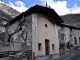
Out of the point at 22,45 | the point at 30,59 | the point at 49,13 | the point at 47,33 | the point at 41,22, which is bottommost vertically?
the point at 30,59

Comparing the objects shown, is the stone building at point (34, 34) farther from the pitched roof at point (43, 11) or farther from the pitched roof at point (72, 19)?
the pitched roof at point (72, 19)

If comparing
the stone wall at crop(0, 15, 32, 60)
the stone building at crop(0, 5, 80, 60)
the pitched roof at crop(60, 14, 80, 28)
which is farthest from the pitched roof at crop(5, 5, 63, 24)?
the pitched roof at crop(60, 14, 80, 28)

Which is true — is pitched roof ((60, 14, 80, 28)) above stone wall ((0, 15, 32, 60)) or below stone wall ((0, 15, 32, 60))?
above

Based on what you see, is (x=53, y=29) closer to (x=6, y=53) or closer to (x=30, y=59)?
(x=30, y=59)

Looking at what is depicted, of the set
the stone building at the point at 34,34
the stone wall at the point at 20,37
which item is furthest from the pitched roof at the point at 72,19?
the stone wall at the point at 20,37

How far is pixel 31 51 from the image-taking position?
16.5 metres

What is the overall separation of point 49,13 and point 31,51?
18.3ft

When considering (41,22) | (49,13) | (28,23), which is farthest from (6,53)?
(49,13)

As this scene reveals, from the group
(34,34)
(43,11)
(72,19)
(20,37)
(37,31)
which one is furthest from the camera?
(72,19)

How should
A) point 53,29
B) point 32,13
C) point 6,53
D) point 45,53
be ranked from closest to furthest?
point 6,53 → point 32,13 → point 45,53 → point 53,29

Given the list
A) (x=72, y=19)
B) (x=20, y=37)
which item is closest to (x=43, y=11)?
(x=20, y=37)

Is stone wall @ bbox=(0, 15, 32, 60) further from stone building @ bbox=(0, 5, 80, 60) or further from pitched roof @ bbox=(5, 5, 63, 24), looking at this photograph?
pitched roof @ bbox=(5, 5, 63, 24)

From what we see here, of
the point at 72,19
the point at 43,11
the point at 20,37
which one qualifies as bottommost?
the point at 20,37

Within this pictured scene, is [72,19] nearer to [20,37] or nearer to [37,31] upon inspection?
[20,37]
